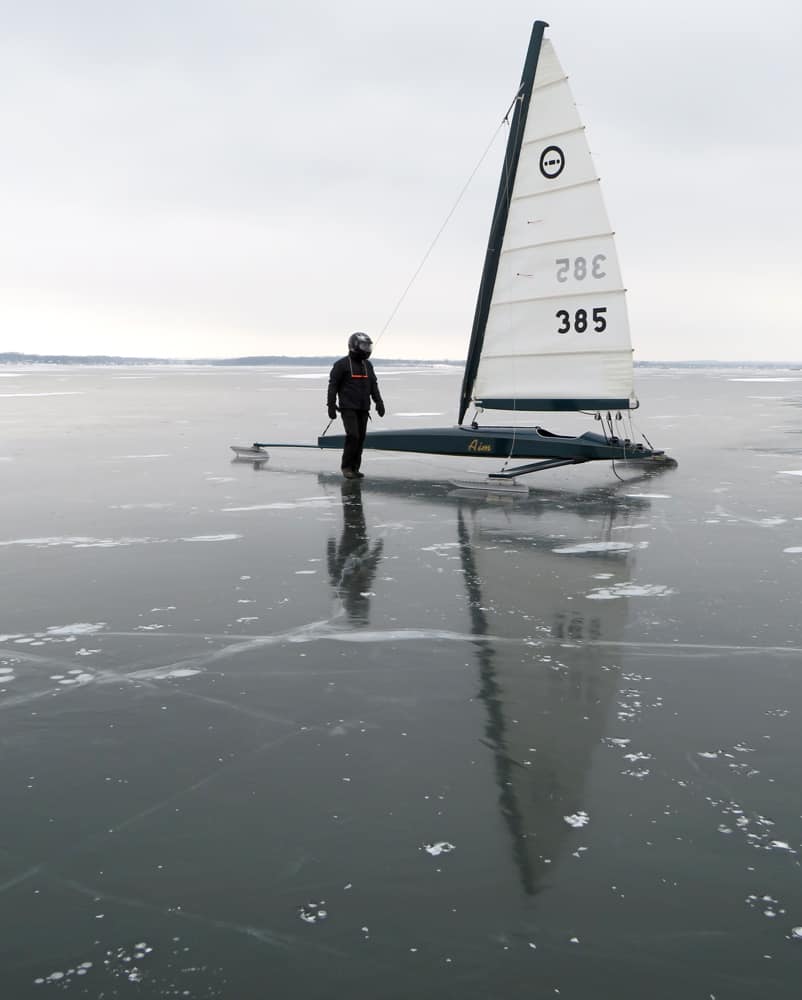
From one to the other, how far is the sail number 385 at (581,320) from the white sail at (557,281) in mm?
13

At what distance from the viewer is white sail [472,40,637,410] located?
38.2 feet

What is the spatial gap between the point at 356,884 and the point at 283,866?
0.25 m

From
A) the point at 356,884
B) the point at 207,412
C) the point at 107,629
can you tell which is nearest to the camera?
the point at 356,884

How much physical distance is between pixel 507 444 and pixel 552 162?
3680mm

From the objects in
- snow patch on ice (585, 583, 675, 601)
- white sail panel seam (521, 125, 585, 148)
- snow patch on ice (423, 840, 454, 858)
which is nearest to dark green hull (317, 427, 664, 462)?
white sail panel seam (521, 125, 585, 148)

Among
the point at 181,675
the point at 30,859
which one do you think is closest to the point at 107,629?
the point at 181,675

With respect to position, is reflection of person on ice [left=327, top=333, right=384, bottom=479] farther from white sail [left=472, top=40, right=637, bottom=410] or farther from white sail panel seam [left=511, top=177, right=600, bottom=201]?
white sail panel seam [left=511, top=177, right=600, bottom=201]

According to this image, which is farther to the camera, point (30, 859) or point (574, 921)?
point (30, 859)

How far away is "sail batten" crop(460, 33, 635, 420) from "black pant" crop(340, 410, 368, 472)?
1.91 m

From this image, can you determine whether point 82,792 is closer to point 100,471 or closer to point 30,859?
point 30,859

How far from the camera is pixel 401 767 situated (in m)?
3.50

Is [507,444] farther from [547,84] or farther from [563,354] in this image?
[547,84]

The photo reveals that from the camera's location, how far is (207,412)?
1170 inches

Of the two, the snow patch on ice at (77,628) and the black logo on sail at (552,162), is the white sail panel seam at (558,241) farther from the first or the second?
the snow patch on ice at (77,628)
